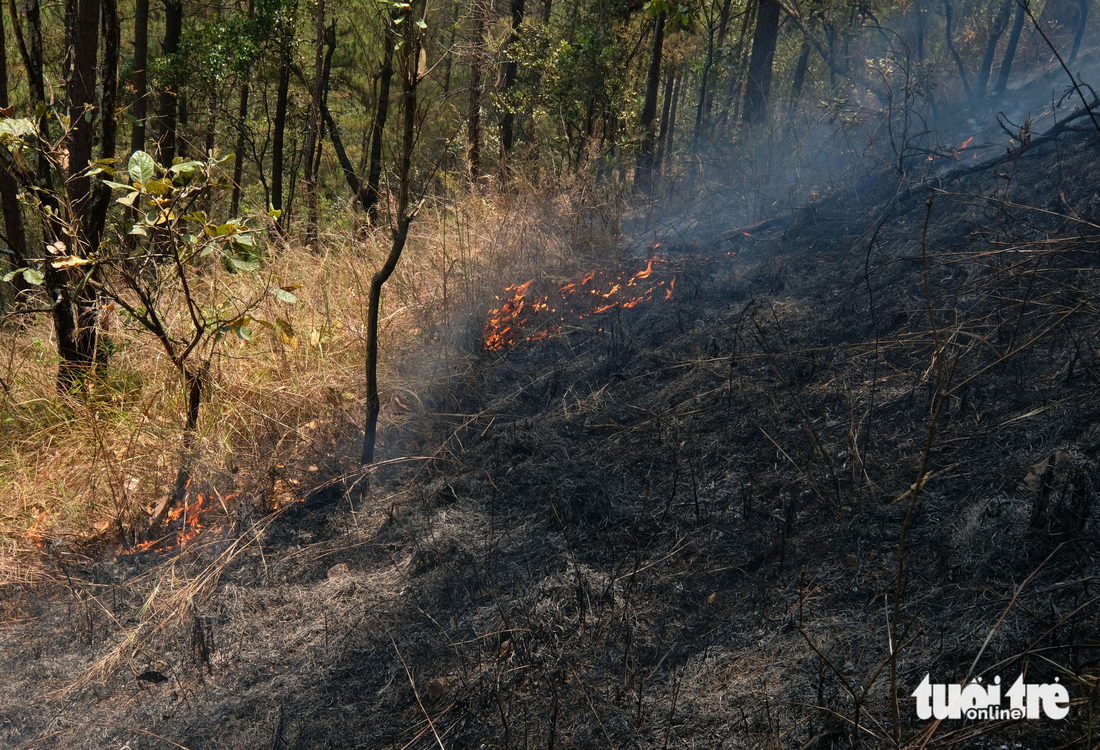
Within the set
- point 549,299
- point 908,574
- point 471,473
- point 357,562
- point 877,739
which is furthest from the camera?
point 549,299

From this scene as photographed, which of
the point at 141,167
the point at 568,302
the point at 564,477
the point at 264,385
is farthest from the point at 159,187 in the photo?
the point at 568,302

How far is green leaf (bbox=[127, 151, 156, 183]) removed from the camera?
2723 mm

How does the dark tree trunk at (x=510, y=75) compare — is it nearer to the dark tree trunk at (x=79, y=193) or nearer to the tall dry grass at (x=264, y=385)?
the tall dry grass at (x=264, y=385)

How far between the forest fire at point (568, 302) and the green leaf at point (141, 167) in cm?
187

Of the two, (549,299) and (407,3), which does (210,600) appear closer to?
(407,3)

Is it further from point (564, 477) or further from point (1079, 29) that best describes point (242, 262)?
point (1079, 29)

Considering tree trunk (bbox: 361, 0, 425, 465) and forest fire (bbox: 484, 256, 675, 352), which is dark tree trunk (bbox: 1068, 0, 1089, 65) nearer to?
forest fire (bbox: 484, 256, 675, 352)

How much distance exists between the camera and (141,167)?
2.75 meters

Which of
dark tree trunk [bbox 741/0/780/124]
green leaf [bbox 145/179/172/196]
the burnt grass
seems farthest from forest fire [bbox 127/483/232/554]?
dark tree trunk [bbox 741/0/780/124]

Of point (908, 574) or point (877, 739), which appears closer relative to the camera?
point (877, 739)

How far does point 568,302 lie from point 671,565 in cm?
242

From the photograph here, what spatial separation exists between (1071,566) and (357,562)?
2185 mm

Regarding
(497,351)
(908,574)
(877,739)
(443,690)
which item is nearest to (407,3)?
(497,351)

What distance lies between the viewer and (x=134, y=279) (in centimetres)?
304
